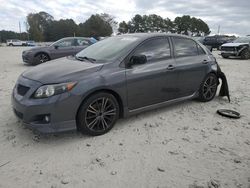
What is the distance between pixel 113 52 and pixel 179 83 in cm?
152

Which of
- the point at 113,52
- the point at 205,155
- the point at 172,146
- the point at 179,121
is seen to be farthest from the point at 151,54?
the point at 205,155

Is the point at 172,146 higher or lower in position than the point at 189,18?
lower

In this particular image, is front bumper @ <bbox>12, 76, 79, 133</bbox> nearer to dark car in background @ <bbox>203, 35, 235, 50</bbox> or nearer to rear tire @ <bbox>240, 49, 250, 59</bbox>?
rear tire @ <bbox>240, 49, 250, 59</bbox>

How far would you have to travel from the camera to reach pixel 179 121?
14.8 feet

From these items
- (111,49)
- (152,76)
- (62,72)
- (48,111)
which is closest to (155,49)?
(152,76)

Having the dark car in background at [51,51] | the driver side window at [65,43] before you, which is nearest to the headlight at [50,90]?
the dark car in background at [51,51]

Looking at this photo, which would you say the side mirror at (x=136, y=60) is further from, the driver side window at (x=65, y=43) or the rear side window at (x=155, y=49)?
the driver side window at (x=65, y=43)

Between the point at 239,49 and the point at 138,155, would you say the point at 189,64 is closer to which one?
the point at 138,155

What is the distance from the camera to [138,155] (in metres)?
3.31

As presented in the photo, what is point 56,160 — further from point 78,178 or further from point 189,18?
point 189,18

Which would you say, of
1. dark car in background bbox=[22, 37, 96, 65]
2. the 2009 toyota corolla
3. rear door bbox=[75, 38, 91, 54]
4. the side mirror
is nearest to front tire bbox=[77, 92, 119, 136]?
the 2009 toyota corolla

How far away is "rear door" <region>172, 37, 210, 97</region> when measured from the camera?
16.0 feet

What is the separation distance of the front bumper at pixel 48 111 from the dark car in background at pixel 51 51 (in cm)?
844

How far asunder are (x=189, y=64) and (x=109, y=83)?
2036 millimetres
